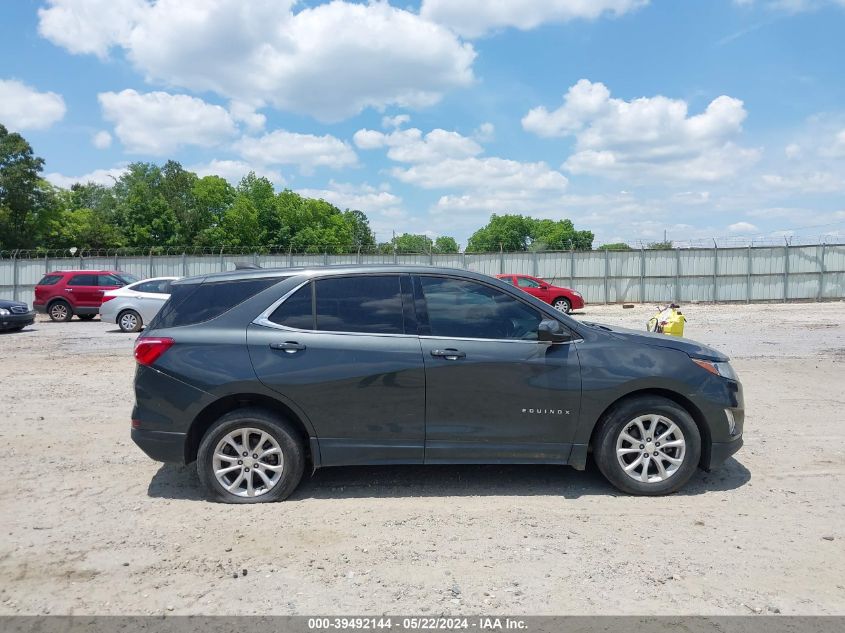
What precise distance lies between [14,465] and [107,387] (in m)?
3.72

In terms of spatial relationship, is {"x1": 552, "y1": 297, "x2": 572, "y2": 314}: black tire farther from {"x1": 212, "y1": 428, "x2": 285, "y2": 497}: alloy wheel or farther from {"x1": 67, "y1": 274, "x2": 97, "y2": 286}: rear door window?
{"x1": 212, "y1": 428, "x2": 285, "y2": 497}: alloy wheel

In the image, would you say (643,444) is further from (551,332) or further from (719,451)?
(551,332)

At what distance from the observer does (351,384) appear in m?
4.55

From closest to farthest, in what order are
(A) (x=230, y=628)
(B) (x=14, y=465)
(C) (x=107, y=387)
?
1. (A) (x=230, y=628)
2. (B) (x=14, y=465)
3. (C) (x=107, y=387)

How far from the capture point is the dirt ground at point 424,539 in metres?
3.28

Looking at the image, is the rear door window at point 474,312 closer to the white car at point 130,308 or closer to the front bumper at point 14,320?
the white car at point 130,308

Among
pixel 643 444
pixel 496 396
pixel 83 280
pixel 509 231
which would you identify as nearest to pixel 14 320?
pixel 83 280

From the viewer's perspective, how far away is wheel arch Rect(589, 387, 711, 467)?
15.5 feet

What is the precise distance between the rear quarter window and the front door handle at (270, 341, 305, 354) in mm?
486

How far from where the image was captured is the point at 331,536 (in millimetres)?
4043

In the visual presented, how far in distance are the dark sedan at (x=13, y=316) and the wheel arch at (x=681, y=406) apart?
1806 cm

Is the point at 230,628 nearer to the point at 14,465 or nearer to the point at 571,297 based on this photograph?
the point at 14,465

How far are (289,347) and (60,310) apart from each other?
65.0 ft

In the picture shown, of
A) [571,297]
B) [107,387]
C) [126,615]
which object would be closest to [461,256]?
[571,297]
